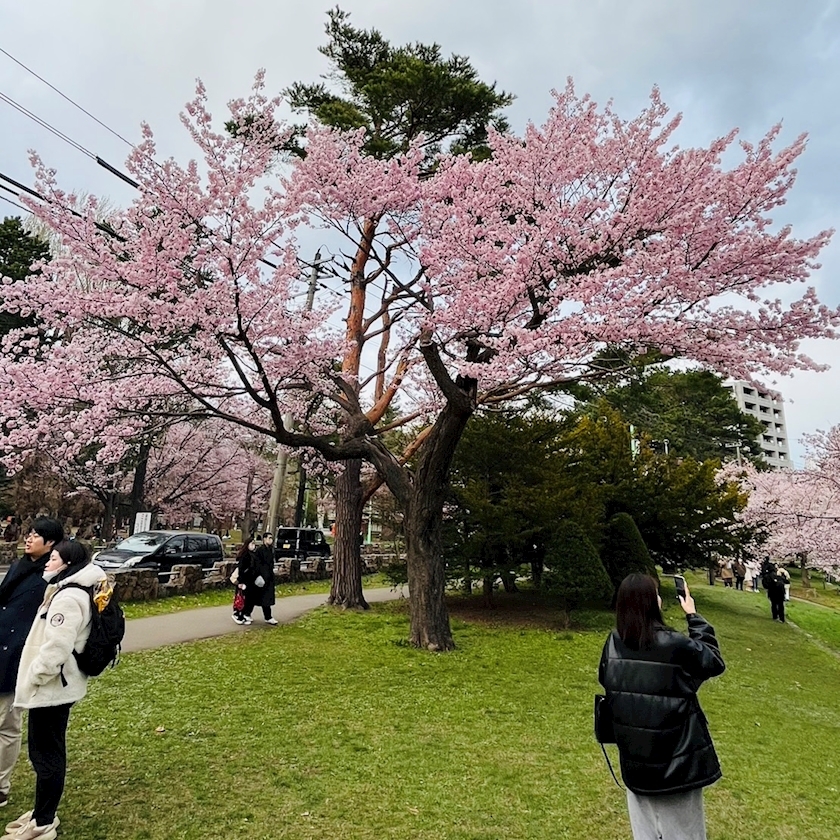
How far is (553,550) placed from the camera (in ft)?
39.1

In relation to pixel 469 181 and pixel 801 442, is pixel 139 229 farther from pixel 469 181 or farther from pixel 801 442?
pixel 801 442

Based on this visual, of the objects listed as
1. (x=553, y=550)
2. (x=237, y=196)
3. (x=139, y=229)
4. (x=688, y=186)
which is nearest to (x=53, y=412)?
(x=139, y=229)

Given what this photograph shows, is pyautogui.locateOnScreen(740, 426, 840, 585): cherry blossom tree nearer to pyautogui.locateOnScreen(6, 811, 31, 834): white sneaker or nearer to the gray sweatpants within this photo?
the gray sweatpants

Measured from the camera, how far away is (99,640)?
3.29 metres

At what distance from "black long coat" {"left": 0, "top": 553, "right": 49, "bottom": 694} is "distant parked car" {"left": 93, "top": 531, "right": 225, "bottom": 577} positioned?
34.5ft

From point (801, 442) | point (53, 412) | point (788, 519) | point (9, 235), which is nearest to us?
point (53, 412)

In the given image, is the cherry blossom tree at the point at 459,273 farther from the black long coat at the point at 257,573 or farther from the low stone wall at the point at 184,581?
the low stone wall at the point at 184,581

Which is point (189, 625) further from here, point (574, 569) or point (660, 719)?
point (660, 719)

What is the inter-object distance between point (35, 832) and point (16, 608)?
3.76ft

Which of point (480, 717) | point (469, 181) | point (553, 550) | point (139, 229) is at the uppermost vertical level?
point (469, 181)

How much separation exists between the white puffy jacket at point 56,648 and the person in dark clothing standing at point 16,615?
0.17 metres

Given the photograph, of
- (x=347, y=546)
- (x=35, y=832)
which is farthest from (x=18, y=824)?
(x=347, y=546)

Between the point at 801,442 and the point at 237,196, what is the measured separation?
16.1 m

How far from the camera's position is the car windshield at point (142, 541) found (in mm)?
14656
